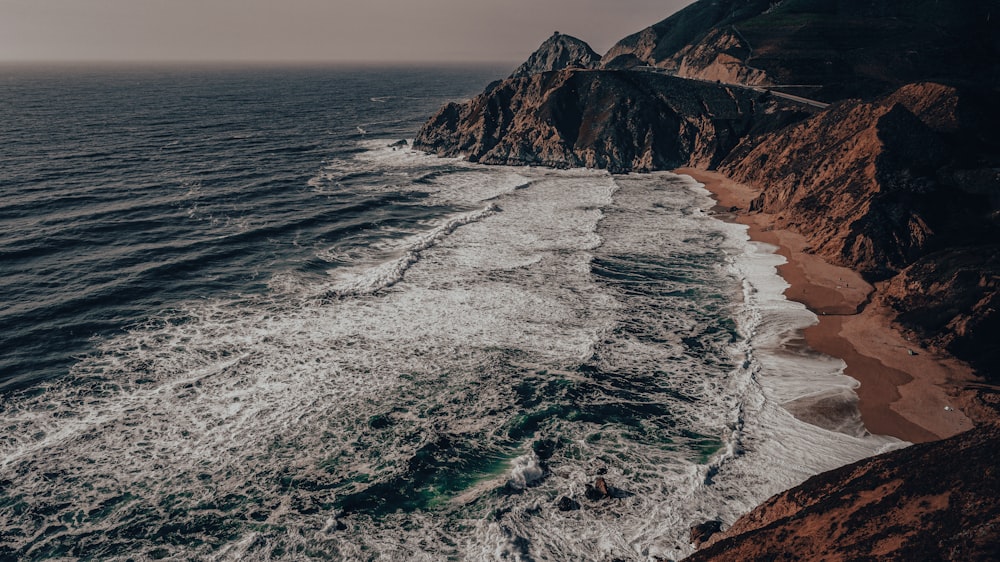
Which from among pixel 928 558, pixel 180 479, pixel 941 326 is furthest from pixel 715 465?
pixel 180 479

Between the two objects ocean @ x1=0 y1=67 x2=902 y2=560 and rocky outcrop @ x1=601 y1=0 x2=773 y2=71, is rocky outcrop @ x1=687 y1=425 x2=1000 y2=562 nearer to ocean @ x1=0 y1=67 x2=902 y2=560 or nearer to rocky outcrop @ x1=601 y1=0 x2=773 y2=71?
ocean @ x1=0 y1=67 x2=902 y2=560

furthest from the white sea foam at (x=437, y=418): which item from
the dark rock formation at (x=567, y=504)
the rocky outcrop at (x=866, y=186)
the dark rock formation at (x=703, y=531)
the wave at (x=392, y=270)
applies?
the rocky outcrop at (x=866, y=186)

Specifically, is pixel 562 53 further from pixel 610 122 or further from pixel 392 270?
pixel 392 270

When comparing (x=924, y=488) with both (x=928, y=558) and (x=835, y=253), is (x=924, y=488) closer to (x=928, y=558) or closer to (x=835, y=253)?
(x=928, y=558)

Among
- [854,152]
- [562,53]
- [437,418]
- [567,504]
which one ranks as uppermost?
[562,53]

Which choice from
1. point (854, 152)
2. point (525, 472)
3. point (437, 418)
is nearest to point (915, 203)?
point (854, 152)

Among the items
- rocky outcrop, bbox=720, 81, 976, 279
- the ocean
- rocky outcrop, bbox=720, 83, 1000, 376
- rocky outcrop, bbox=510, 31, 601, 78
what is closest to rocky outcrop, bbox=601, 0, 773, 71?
rocky outcrop, bbox=510, 31, 601, 78
